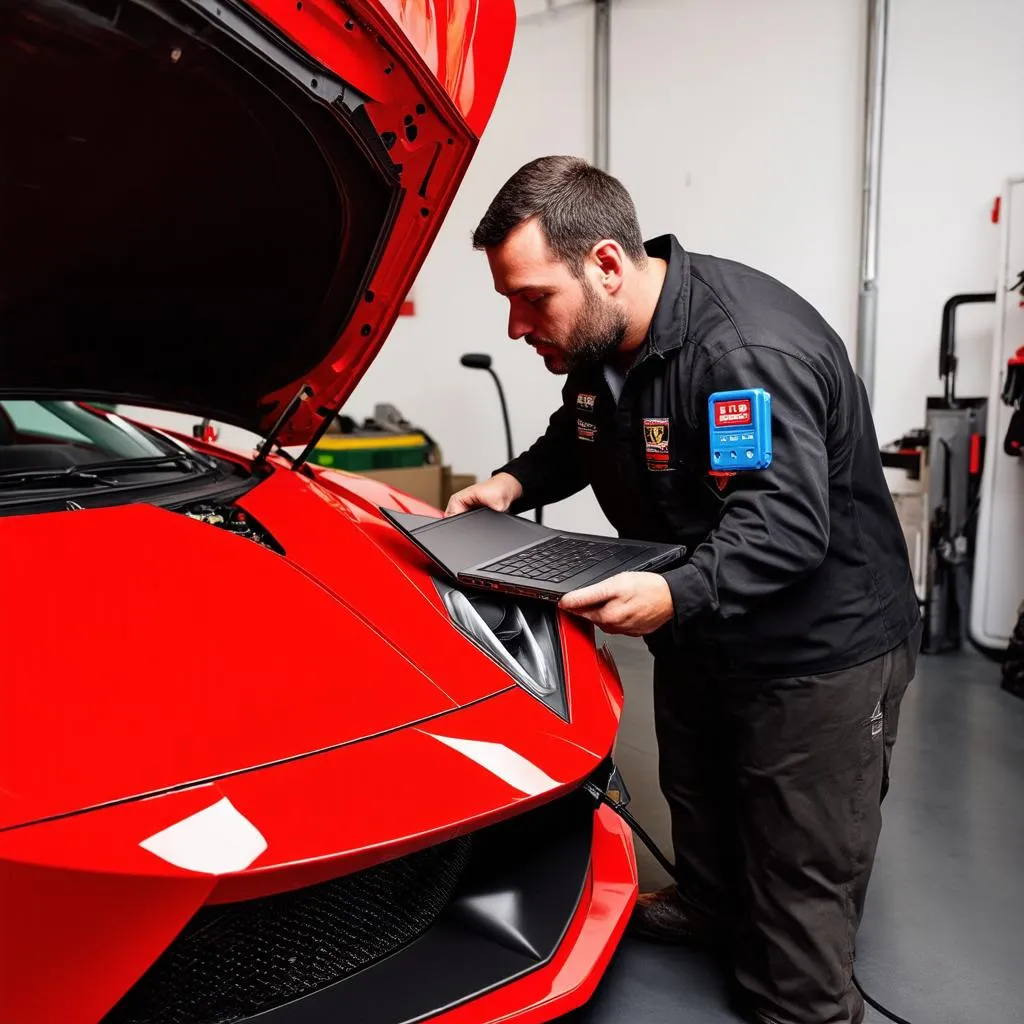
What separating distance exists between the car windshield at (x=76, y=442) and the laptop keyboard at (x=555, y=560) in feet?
2.50

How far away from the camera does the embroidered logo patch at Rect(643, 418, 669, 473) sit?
1320 mm

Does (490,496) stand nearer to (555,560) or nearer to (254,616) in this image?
(555,560)

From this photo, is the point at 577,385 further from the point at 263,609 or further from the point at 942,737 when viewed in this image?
the point at 942,737

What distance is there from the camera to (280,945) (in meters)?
0.93

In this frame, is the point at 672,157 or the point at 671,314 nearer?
the point at 671,314

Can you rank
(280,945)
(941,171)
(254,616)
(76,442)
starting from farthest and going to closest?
(941,171), (76,442), (254,616), (280,945)

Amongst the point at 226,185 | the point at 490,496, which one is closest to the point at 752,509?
the point at 490,496

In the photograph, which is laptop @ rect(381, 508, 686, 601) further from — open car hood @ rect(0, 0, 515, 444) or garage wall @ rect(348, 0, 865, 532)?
garage wall @ rect(348, 0, 865, 532)

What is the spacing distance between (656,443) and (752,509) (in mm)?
206

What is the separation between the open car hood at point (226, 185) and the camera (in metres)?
1.16

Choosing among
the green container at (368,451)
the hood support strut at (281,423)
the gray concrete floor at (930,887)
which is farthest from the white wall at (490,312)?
the hood support strut at (281,423)

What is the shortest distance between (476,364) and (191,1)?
2.68 m

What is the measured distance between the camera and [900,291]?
3395 mm

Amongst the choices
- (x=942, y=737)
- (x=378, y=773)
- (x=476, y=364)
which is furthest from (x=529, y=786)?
(x=476, y=364)
